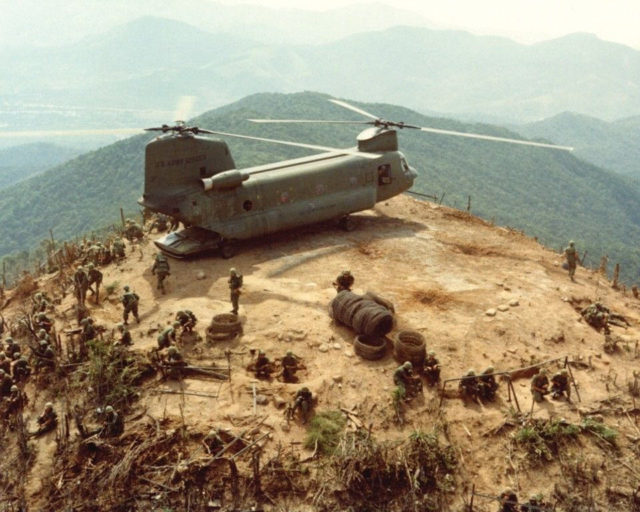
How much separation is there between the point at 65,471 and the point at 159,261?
323 inches

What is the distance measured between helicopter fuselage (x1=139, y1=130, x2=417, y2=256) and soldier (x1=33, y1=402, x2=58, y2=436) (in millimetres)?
9607

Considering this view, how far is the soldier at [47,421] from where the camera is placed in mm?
12039

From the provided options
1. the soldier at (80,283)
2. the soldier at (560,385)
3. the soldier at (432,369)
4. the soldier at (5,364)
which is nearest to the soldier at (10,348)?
the soldier at (5,364)

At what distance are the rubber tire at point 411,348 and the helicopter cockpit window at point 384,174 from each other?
41.5 ft

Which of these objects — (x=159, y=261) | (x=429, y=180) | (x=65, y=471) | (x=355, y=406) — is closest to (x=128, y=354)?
(x=65, y=471)

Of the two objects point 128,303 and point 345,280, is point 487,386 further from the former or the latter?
point 128,303

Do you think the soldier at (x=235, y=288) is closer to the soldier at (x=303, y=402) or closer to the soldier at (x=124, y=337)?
the soldier at (x=124, y=337)

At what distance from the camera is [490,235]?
24734 millimetres

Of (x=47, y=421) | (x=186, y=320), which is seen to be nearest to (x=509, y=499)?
(x=186, y=320)

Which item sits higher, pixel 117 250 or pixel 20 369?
pixel 117 250

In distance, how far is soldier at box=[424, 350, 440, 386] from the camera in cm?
1337

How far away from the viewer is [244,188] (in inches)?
842

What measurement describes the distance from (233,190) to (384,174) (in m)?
8.32

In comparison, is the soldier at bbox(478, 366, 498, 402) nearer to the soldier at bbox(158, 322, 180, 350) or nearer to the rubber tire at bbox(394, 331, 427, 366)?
the rubber tire at bbox(394, 331, 427, 366)
